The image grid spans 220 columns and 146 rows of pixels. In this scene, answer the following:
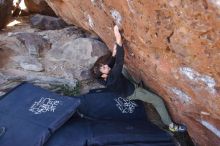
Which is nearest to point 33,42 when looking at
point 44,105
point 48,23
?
point 48,23

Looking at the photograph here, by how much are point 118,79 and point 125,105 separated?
1.40ft

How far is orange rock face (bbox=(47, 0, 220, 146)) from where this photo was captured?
2762 mm

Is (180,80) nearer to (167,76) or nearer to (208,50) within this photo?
(167,76)

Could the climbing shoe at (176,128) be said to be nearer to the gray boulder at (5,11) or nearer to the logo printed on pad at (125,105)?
the logo printed on pad at (125,105)

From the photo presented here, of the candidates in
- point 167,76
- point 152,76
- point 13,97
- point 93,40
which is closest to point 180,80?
point 167,76

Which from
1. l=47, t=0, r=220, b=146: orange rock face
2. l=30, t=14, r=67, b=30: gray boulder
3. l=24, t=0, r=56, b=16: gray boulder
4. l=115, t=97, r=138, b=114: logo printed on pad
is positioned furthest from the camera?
l=24, t=0, r=56, b=16: gray boulder

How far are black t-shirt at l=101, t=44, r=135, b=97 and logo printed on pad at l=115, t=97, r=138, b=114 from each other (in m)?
0.10

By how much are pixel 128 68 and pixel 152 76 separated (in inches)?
18.9

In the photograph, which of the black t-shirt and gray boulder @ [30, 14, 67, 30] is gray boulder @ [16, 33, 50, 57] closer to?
gray boulder @ [30, 14, 67, 30]

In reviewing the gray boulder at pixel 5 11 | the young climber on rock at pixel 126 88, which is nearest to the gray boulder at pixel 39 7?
the gray boulder at pixel 5 11

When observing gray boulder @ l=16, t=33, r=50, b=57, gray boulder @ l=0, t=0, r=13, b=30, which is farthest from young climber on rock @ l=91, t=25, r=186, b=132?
gray boulder @ l=0, t=0, r=13, b=30

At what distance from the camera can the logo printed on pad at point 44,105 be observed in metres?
3.83

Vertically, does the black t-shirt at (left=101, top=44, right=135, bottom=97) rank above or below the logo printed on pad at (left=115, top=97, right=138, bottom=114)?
above

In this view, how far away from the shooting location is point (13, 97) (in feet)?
13.3
